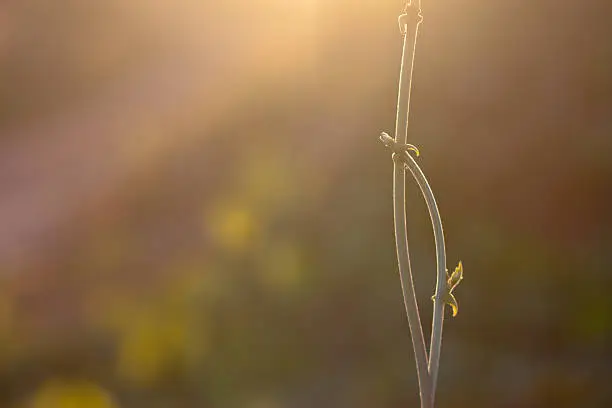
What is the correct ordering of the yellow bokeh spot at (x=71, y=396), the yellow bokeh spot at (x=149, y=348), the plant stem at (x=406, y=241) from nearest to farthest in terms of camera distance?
the plant stem at (x=406, y=241)
the yellow bokeh spot at (x=71, y=396)
the yellow bokeh spot at (x=149, y=348)

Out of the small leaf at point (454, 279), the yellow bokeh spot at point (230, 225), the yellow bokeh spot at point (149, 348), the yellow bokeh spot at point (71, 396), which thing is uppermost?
the small leaf at point (454, 279)

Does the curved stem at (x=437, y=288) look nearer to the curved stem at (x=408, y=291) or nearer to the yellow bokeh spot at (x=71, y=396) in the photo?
the curved stem at (x=408, y=291)

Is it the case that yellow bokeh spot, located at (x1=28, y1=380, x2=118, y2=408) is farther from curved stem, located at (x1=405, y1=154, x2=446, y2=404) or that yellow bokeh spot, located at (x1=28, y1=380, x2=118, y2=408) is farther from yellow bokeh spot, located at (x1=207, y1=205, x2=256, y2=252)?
curved stem, located at (x1=405, y1=154, x2=446, y2=404)

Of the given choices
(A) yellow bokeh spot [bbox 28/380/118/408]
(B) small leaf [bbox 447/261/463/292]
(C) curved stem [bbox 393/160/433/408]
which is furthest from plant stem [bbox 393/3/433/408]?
(A) yellow bokeh spot [bbox 28/380/118/408]

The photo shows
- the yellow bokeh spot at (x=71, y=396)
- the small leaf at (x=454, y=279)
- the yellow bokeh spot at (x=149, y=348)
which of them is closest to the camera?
the small leaf at (x=454, y=279)

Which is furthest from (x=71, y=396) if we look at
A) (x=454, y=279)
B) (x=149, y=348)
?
(x=454, y=279)

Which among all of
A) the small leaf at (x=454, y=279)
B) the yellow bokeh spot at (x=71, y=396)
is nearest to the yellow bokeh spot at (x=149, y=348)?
the yellow bokeh spot at (x=71, y=396)

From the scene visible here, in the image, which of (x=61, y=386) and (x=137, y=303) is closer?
(x=61, y=386)

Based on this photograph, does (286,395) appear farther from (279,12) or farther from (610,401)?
(279,12)

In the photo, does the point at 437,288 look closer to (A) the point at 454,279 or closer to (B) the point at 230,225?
(A) the point at 454,279

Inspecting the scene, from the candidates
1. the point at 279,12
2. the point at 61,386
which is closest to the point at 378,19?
the point at 279,12
